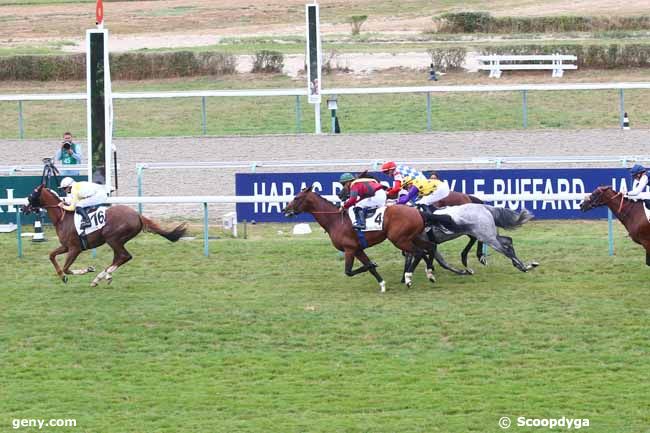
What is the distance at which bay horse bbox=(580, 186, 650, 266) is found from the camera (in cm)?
1462

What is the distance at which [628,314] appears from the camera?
13.2 metres

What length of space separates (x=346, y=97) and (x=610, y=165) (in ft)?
30.8

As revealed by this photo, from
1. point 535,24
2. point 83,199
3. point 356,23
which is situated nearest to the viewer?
point 83,199

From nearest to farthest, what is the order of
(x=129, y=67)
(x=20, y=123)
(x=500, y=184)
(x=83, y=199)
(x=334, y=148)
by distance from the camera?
(x=83, y=199), (x=500, y=184), (x=334, y=148), (x=20, y=123), (x=129, y=67)

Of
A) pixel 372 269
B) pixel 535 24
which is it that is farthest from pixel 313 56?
pixel 535 24

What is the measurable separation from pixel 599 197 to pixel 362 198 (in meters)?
2.56

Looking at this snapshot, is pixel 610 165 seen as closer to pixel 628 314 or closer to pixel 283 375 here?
pixel 628 314

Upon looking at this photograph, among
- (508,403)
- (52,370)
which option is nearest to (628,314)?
(508,403)

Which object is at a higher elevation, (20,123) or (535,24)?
(535,24)

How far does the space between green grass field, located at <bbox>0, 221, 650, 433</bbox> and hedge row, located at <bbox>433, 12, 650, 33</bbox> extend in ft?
76.5

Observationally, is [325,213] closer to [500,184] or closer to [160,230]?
[160,230]

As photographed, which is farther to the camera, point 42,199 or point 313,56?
point 313,56

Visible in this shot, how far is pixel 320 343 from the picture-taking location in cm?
1255

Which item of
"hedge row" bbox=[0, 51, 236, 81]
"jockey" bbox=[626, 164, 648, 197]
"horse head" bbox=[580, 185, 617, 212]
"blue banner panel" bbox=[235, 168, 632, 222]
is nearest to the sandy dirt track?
"blue banner panel" bbox=[235, 168, 632, 222]
